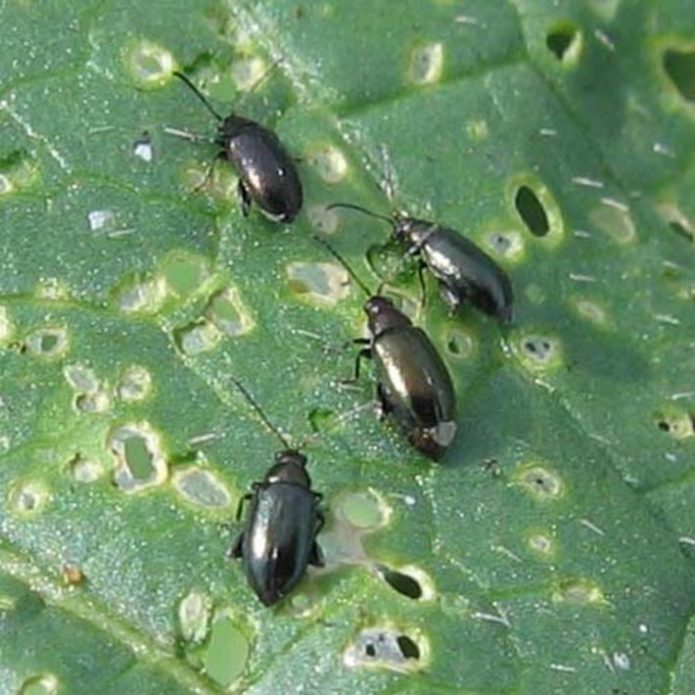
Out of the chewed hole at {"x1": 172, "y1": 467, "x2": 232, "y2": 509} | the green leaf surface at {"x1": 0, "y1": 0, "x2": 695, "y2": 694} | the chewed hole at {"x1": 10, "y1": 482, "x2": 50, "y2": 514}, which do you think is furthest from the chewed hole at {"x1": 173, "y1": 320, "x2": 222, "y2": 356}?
the chewed hole at {"x1": 10, "y1": 482, "x2": 50, "y2": 514}

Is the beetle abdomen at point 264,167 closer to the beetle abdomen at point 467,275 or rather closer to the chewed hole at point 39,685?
the beetle abdomen at point 467,275

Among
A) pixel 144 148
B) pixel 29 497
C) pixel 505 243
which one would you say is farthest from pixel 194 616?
pixel 505 243

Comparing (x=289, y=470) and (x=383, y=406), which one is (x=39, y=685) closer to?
(x=289, y=470)

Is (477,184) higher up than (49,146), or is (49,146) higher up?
(49,146)

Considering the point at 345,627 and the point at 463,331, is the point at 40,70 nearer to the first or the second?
the point at 463,331

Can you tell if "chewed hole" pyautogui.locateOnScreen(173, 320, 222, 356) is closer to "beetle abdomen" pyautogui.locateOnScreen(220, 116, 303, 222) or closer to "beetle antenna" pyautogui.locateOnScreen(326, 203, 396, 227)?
"beetle abdomen" pyautogui.locateOnScreen(220, 116, 303, 222)

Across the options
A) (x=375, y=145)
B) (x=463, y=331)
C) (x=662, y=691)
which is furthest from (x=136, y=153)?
(x=662, y=691)
